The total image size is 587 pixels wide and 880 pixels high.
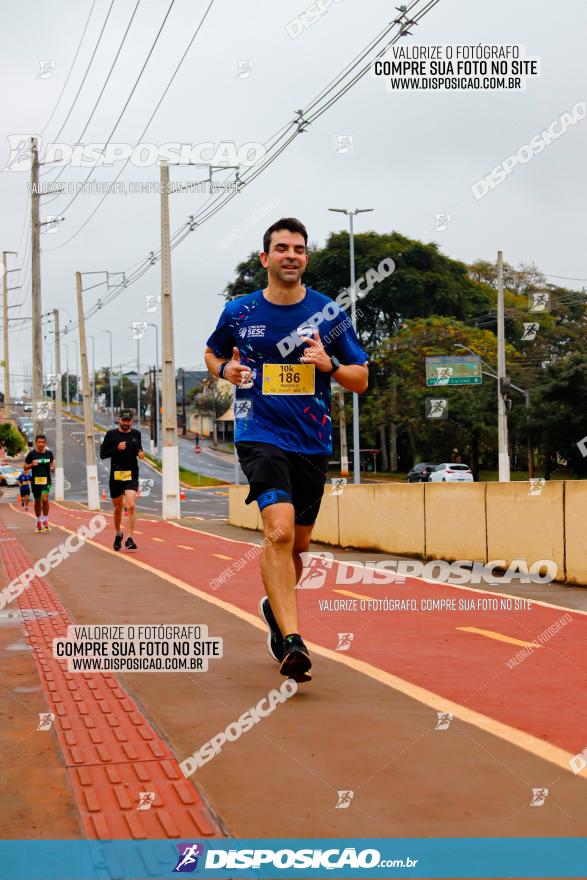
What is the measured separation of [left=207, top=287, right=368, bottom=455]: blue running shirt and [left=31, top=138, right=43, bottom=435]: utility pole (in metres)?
42.2

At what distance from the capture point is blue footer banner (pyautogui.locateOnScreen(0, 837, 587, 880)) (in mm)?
3111

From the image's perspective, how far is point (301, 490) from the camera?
5898mm

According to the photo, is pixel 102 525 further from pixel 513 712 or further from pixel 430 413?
pixel 430 413

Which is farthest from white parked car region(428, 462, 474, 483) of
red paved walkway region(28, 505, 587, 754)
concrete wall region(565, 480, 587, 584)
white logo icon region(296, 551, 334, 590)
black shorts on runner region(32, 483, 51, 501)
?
red paved walkway region(28, 505, 587, 754)

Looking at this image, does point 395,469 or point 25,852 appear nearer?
point 25,852

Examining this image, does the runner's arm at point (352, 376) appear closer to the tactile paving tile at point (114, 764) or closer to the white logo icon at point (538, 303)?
the tactile paving tile at point (114, 764)

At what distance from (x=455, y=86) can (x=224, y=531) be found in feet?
30.4

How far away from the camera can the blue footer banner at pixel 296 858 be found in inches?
122

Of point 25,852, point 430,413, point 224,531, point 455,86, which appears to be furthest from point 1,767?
point 430,413

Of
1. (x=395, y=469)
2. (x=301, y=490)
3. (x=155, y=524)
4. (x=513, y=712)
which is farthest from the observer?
(x=395, y=469)

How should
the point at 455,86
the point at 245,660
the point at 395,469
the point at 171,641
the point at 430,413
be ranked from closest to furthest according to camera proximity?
the point at 245,660, the point at 171,641, the point at 455,86, the point at 430,413, the point at 395,469

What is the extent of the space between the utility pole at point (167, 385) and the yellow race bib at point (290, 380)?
23.8m

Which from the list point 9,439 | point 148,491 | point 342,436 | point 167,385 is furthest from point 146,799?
point 9,439

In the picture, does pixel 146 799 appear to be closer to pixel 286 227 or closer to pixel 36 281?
pixel 286 227
